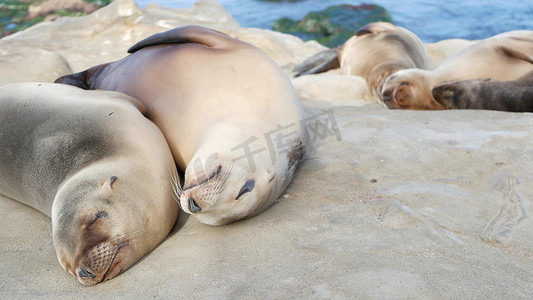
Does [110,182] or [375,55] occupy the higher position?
[110,182]

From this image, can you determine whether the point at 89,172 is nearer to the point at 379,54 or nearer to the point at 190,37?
the point at 190,37

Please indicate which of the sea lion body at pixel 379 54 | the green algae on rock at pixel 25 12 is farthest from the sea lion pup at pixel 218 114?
the green algae on rock at pixel 25 12

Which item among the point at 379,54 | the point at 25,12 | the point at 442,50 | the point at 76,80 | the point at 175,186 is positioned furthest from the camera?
the point at 25,12

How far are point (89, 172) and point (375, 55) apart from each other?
480 centimetres

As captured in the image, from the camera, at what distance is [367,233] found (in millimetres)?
2350

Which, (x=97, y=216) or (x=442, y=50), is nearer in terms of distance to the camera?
(x=97, y=216)

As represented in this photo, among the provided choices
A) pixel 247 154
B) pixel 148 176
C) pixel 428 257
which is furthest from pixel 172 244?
pixel 428 257

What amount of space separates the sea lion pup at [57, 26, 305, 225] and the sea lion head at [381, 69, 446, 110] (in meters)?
2.20

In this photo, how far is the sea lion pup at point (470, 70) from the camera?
4.73m

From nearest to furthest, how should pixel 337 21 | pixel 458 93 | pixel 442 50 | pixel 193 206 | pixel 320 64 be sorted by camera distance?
pixel 193 206
pixel 458 93
pixel 320 64
pixel 442 50
pixel 337 21

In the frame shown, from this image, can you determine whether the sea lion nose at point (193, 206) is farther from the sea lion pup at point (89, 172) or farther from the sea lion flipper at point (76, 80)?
the sea lion flipper at point (76, 80)

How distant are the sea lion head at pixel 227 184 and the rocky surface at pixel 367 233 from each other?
109 millimetres

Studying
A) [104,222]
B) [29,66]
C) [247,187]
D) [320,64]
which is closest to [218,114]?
[247,187]

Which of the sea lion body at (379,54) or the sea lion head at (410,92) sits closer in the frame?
the sea lion head at (410,92)
